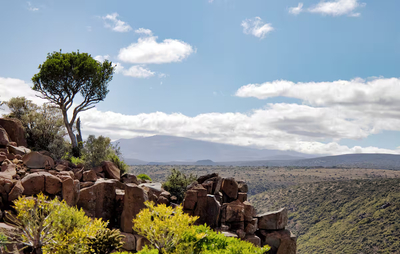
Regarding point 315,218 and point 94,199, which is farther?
point 315,218

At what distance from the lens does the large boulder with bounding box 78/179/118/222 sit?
786 inches

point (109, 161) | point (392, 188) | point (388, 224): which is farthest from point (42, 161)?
point (392, 188)

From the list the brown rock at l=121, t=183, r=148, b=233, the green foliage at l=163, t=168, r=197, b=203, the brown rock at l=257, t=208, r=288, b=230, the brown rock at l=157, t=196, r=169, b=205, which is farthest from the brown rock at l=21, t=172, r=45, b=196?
the brown rock at l=257, t=208, r=288, b=230

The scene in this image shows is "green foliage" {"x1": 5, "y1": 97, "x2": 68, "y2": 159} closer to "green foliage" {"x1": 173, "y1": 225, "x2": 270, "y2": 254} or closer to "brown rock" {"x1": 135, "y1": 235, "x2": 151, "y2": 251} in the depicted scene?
"brown rock" {"x1": 135, "y1": 235, "x2": 151, "y2": 251}

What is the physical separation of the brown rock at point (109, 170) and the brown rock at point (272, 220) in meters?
11.6

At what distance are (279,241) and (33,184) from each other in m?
16.4

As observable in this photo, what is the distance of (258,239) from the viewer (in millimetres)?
21062

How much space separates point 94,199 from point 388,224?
61.3 metres

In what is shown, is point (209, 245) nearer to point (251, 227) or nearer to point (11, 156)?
point (251, 227)

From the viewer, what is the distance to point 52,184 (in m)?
19.0

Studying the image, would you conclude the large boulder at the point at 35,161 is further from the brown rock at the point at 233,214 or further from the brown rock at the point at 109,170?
the brown rock at the point at 233,214

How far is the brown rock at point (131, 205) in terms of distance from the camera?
63.6ft

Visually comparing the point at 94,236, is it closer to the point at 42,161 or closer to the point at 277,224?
the point at 42,161

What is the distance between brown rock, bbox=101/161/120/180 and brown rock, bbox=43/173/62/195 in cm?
557
